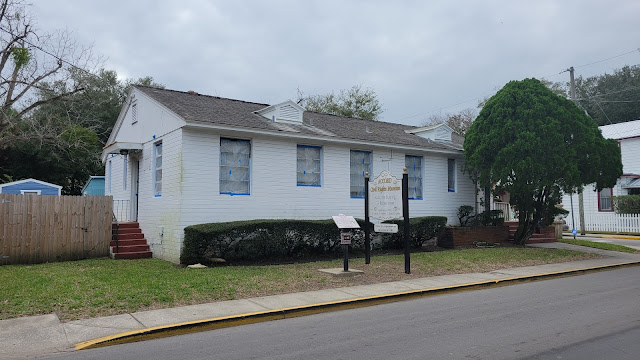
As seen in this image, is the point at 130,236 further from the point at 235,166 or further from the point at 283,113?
the point at 283,113

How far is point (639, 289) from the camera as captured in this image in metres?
9.89

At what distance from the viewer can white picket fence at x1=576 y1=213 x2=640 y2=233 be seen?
86.1ft

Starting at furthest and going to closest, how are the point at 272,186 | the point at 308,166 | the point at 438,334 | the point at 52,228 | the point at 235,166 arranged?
the point at 308,166
the point at 272,186
the point at 235,166
the point at 52,228
the point at 438,334

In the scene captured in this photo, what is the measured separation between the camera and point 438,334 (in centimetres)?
630

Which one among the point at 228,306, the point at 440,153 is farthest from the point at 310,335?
the point at 440,153

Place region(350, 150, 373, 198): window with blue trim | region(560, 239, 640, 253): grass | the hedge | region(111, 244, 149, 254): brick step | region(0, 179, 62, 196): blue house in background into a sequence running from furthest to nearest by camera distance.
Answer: region(0, 179, 62, 196): blue house in background
region(560, 239, 640, 253): grass
region(350, 150, 373, 198): window with blue trim
region(111, 244, 149, 254): brick step
the hedge

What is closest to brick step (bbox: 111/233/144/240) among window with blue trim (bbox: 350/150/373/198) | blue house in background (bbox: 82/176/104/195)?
window with blue trim (bbox: 350/150/373/198)

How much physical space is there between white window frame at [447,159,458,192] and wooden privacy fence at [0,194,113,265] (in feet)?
44.5

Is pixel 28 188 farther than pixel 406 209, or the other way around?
pixel 28 188

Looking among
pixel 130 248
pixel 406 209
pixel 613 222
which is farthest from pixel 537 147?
pixel 613 222

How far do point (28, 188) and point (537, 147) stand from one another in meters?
23.3

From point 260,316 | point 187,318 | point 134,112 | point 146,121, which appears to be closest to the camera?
point 187,318

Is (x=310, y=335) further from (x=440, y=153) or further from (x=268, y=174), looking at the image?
(x=440, y=153)

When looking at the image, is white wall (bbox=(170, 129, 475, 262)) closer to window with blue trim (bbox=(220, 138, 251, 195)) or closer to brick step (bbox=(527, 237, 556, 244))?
window with blue trim (bbox=(220, 138, 251, 195))
